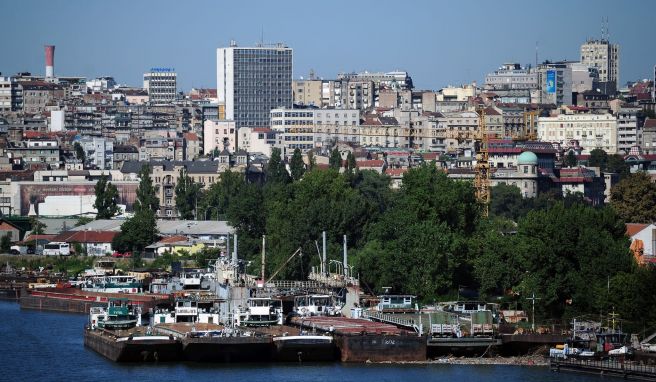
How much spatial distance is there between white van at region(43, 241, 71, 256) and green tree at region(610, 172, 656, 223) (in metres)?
22.9

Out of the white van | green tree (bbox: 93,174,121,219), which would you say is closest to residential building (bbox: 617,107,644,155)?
green tree (bbox: 93,174,121,219)

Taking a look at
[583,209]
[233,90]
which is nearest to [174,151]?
[233,90]

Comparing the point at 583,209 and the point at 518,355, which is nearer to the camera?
the point at 518,355

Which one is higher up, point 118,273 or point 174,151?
point 174,151

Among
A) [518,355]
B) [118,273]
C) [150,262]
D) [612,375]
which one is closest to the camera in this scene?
[612,375]

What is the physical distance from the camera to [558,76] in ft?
530

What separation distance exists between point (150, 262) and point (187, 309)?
92.0 feet

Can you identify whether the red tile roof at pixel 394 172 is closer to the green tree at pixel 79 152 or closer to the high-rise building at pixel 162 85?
the green tree at pixel 79 152

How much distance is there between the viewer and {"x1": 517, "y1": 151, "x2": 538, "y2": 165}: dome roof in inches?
4174

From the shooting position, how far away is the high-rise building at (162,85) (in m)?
176

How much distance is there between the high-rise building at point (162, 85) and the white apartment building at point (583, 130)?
45133 millimetres

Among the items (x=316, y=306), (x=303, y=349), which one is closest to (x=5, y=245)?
(x=316, y=306)

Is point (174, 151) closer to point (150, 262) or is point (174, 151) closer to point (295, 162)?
point (295, 162)

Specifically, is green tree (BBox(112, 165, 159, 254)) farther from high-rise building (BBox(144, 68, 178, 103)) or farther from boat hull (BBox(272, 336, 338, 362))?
high-rise building (BBox(144, 68, 178, 103))
